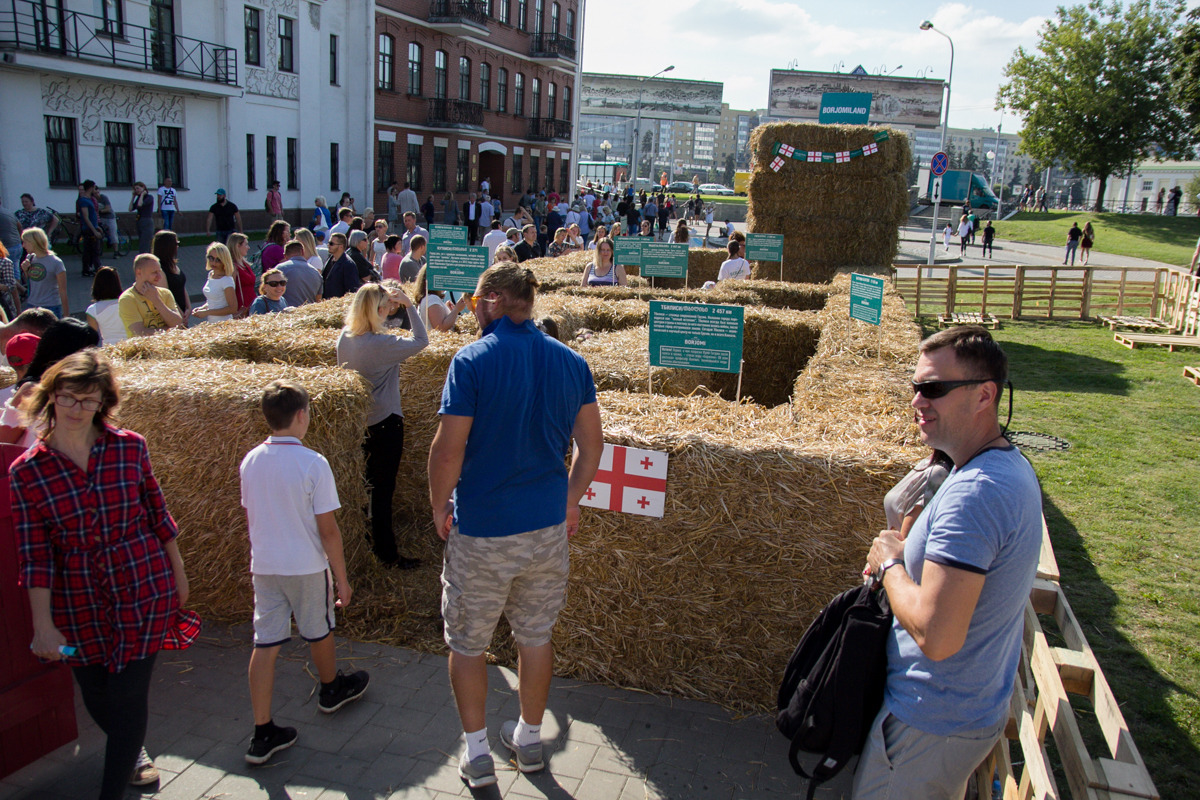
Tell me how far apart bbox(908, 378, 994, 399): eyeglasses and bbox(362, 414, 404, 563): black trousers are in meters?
3.73

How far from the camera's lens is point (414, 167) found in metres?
34.8

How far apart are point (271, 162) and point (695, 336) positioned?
1054 inches

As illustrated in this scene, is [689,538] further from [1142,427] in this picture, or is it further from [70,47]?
[70,47]

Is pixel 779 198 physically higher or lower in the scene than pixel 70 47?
lower

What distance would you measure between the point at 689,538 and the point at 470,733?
1.33 metres

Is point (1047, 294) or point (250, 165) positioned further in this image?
point (250, 165)

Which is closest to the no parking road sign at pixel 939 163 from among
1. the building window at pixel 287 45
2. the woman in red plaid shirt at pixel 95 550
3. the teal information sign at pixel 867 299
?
the teal information sign at pixel 867 299

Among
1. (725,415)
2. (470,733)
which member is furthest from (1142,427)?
(470,733)

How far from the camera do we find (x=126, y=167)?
22750 mm

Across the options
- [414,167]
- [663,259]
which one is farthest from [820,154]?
[414,167]

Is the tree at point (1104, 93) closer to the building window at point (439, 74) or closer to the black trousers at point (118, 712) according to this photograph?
the building window at point (439, 74)

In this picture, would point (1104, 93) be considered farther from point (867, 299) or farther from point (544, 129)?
point (867, 299)

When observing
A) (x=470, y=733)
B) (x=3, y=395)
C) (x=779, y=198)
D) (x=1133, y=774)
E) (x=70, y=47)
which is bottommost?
(x=470, y=733)

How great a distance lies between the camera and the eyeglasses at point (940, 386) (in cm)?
216
